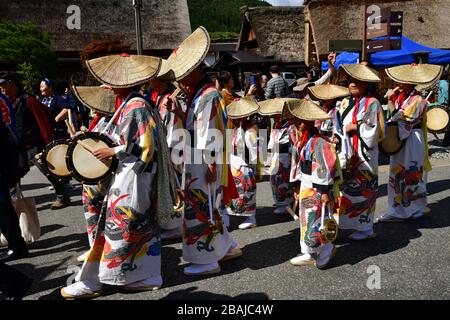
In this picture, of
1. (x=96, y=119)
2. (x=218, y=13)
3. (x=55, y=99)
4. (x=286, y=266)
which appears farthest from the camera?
(x=218, y=13)

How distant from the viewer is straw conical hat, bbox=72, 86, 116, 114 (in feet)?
10.3

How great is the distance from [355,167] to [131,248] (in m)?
2.32

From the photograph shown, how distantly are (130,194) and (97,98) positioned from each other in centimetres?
95

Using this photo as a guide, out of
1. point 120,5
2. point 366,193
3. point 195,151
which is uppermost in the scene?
point 120,5

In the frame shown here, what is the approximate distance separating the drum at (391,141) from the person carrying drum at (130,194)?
2.56 meters

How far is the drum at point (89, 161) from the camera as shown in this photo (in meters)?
2.86

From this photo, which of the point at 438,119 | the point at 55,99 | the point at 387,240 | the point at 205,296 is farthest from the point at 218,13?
the point at 205,296

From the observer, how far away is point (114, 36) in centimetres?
2598

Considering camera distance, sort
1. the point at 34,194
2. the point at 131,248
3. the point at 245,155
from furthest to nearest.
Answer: the point at 34,194
the point at 245,155
the point at 131,248

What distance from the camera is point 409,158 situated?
4.50m

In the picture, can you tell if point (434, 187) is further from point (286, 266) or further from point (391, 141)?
point (286, 266)

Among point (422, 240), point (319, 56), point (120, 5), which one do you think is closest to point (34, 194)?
point (422, 240)

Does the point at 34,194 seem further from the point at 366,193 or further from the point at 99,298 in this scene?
the point at 366,193

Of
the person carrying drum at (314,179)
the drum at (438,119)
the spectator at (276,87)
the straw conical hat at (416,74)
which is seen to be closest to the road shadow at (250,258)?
the person carrying drum at (314,179)
